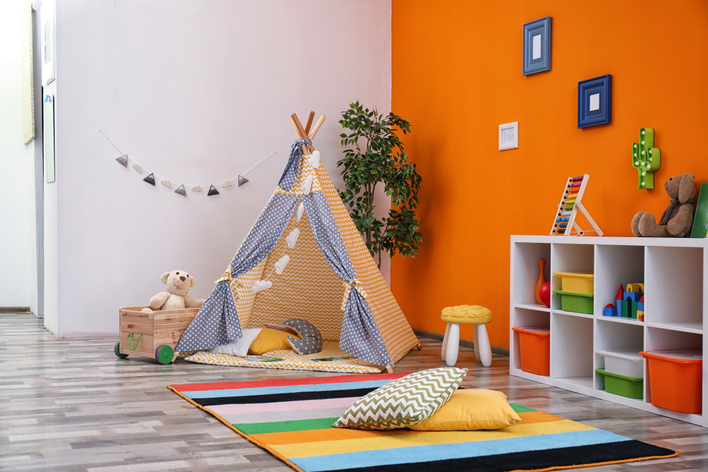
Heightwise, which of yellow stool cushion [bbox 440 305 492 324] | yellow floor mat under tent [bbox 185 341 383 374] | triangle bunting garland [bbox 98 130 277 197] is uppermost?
triangle bunting garland [bbox 98 130 277 197]

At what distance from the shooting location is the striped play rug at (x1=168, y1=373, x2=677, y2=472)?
1959 mm

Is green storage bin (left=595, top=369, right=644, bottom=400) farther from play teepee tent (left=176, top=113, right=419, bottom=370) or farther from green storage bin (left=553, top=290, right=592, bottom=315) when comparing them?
play teepee tent (left=176, top=113, right=419, bottom=370)

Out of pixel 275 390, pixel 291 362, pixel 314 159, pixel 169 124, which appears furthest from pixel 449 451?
pixel 169 124

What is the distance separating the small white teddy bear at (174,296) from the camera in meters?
3.75

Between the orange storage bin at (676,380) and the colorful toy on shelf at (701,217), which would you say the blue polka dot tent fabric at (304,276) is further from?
the colorful toy on shelf at (701,217)

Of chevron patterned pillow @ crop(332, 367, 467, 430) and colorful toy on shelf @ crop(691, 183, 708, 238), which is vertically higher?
colorful toy on shelf @ crop(691, 183, 708, 238)

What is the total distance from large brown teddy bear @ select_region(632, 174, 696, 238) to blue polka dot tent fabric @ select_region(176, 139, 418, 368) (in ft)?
4.43

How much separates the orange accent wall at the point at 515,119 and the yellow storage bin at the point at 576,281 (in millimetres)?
367

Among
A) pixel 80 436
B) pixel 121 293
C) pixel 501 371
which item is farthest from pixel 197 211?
pixel 80 436

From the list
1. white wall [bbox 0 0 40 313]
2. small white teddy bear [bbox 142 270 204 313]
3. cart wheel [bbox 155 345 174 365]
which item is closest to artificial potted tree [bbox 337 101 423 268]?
small white teddy bear [bbox 142 270 204 313]

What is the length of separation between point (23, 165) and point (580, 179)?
4.79 meters

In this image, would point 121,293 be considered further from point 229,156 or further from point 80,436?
point 80,436

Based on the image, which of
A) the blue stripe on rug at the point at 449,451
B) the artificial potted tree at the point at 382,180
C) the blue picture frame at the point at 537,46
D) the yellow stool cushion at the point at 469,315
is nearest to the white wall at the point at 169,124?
the artificial potted tree at the point at 382,180

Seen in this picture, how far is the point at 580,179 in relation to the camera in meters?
3.21
